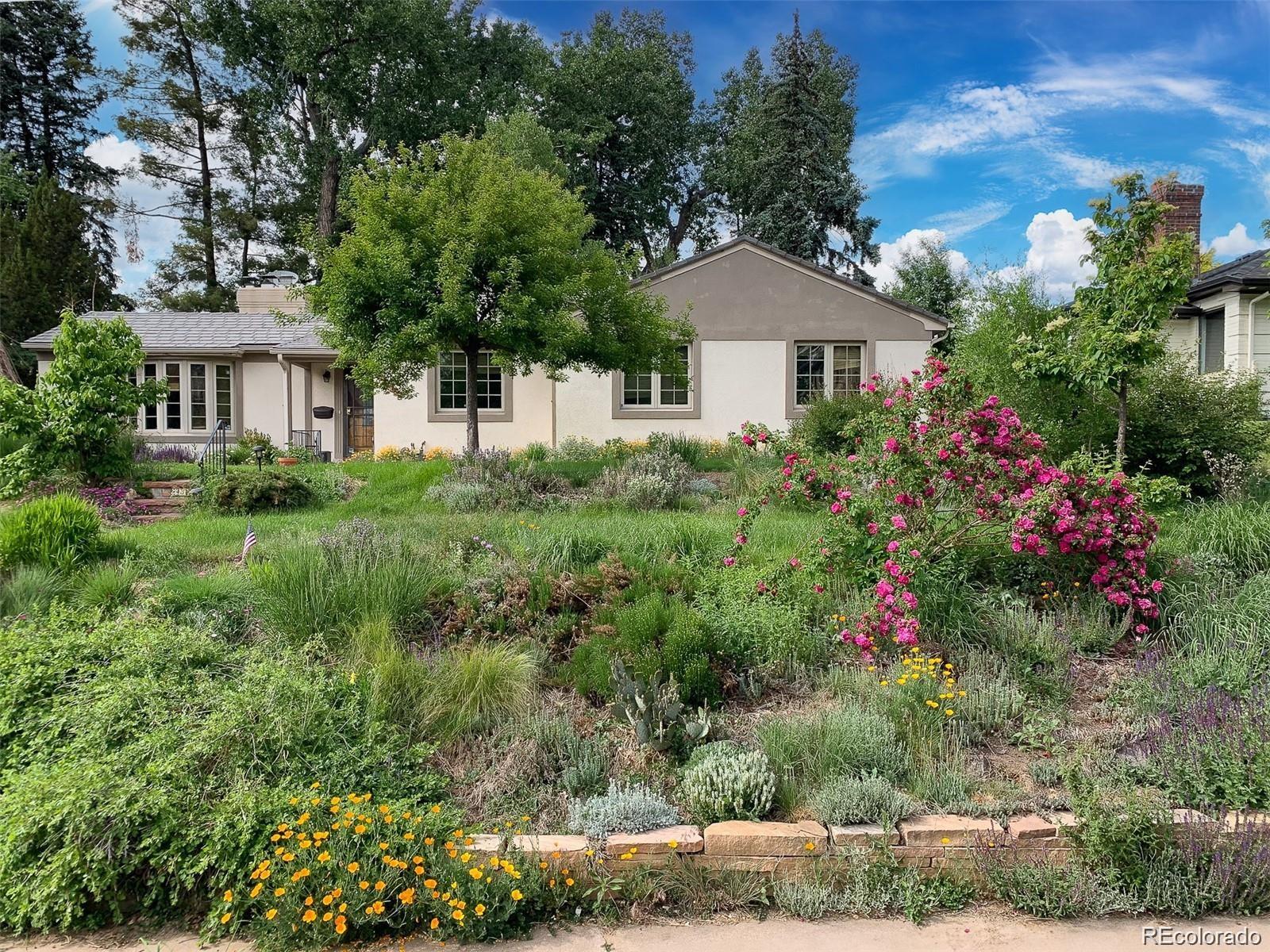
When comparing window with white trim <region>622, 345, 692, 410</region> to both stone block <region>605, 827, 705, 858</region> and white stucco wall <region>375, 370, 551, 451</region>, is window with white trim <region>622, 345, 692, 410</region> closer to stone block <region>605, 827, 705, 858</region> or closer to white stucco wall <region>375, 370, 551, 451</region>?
white stucco wall <region>375, 370, 551, 451</region>

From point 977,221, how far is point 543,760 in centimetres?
1018

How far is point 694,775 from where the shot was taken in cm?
355

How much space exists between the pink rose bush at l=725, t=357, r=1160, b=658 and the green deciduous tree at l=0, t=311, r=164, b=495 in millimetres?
8599

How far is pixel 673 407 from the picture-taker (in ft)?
53.4

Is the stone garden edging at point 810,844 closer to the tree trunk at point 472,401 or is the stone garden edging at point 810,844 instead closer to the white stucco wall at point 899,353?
the tree trunk at point 472,401

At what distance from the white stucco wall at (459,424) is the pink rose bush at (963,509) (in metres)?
11.3

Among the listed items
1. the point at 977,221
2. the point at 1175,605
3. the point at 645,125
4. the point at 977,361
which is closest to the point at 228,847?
the point at 1175,605

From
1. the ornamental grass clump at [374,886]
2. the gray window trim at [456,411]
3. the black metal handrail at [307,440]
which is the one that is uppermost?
the gray window trim at [456,411]

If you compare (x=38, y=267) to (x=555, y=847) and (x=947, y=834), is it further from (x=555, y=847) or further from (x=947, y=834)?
(x=947, y=834)

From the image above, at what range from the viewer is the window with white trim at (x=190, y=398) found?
18172 mm

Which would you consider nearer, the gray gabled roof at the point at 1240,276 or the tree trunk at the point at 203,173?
the gray gabled roof at the point at 1240,276

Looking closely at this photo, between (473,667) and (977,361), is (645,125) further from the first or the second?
(473,667)

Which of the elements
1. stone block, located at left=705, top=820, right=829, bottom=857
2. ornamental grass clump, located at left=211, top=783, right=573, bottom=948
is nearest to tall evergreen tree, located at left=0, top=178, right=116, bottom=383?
ornamental grass clump, located at left=211, top=783, right=573, bottom=948

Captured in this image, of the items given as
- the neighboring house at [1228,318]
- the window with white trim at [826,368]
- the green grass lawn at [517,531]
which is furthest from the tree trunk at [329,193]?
the neighboring house at [1228,318]
